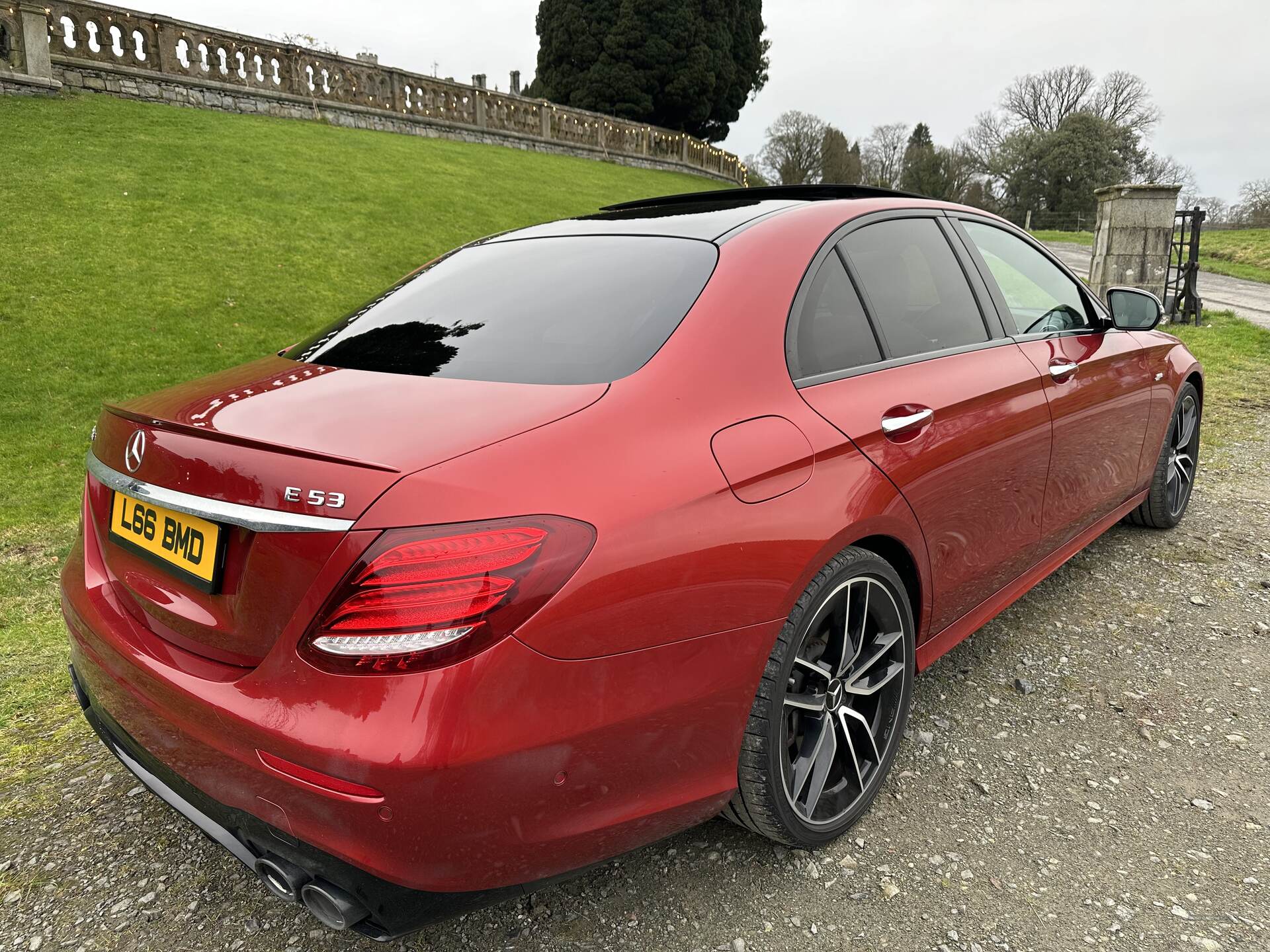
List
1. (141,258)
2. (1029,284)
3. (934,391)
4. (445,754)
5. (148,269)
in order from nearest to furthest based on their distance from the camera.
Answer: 1. (445,754)
2. (934,391)
3. (1029,284)
4. (148,269)
5. (141,258)

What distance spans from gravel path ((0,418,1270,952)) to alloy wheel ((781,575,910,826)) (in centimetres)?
17

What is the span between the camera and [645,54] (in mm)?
33719

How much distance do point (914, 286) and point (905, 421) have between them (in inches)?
23.4

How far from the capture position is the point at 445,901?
1471 mm

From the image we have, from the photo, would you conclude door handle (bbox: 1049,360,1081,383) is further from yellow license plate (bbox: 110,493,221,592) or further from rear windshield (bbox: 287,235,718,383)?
yellow license plate (bbox: 110,493,221,592)

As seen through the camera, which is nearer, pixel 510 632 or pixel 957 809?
pixel 510 632

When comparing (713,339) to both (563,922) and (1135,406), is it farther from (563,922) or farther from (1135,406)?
(1135,406)

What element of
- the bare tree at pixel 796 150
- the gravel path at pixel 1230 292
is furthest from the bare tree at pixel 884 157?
the gravel path at pixel 1230 292

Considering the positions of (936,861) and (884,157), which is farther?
(884,157)

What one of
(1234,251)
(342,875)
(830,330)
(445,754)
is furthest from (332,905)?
(1234,251)

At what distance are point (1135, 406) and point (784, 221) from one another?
7.19 ft

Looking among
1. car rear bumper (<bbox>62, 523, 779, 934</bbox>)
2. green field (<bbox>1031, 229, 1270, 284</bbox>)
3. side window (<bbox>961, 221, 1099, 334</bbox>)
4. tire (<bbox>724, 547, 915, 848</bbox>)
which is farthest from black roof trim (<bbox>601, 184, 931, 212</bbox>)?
green field (<bbox>1031, 229, 1270, 284</bbox>)

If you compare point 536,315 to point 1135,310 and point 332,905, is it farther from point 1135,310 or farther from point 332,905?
point 1135,310

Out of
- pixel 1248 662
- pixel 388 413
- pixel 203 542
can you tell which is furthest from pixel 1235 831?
pixel 203 542
